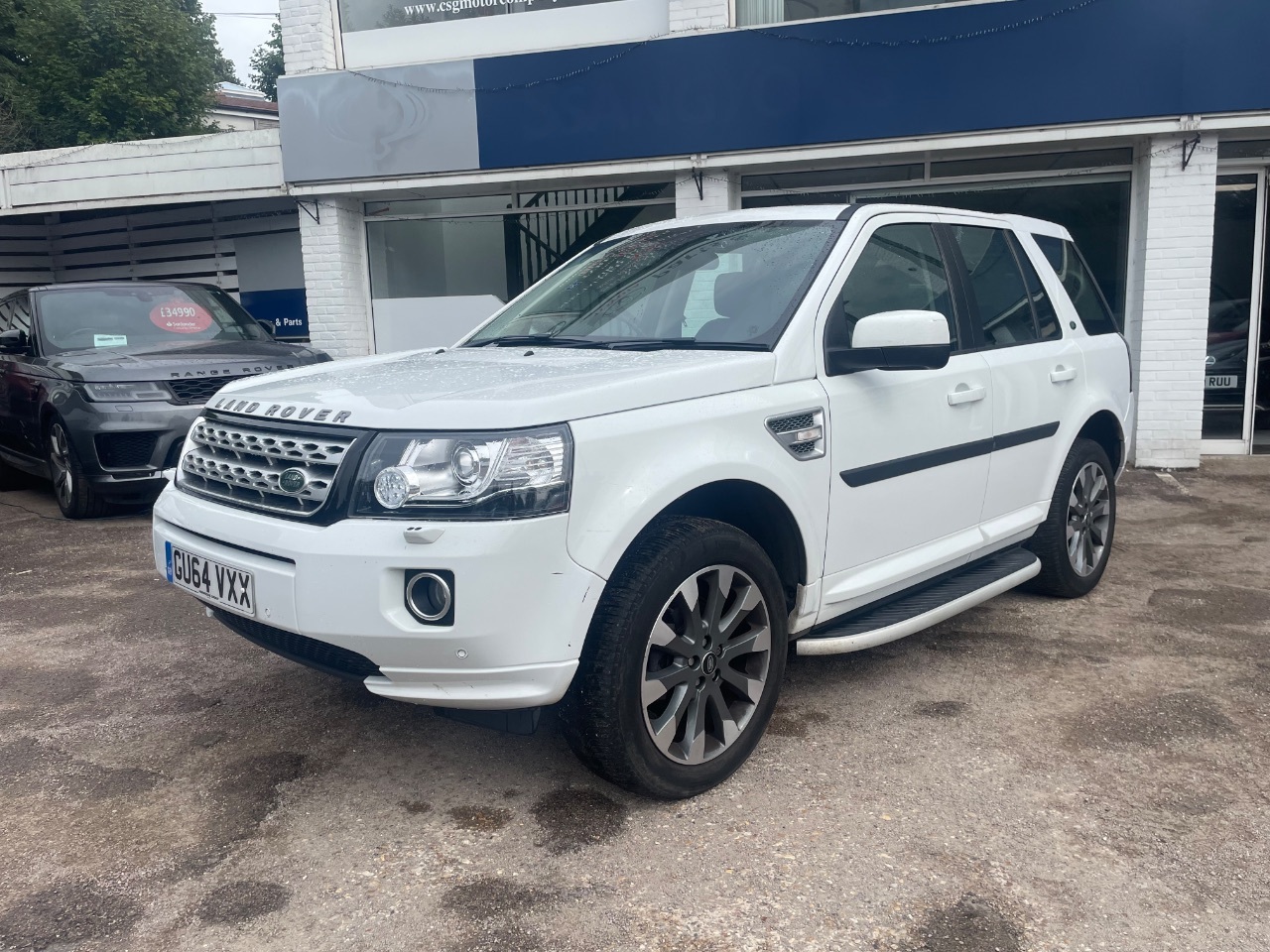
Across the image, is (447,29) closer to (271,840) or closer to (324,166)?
(324,166)

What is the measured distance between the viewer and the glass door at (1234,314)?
27.1 ft

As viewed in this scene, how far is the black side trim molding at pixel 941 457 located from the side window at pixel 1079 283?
76cm

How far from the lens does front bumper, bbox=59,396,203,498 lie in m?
6.46

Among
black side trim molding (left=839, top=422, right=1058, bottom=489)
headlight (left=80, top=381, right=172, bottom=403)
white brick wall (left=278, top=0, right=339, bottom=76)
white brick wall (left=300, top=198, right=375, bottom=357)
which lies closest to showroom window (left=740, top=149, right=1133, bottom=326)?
white brick wall (left=300, top=198, right=375, bottom=357)

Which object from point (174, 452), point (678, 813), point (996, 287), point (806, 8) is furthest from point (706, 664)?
point (806, 8)

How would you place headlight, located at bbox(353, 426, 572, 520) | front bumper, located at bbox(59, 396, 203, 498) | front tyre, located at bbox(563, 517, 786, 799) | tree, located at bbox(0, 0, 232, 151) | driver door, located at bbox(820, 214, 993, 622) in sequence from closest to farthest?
headlight, located at bbox(353, 426, 572, 520), front tyre, located at bbox(563, 517, 786, 799), driver door, located at bbox(820, 214, 993, 622), front bumper, located at bbox(59, 396, 203, 498), tree, located at bbox(0, 0, 232, 151)

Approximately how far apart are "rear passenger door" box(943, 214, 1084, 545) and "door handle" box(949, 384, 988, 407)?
0.14 m

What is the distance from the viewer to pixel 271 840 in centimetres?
271

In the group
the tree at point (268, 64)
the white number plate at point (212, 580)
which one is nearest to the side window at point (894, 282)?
the white number plate at point (212, 580)

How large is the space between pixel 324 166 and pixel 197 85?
1809cm

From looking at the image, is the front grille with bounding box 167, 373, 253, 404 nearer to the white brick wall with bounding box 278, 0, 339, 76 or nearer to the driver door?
the white brick wall with bounding box 278, 0, 339, 76

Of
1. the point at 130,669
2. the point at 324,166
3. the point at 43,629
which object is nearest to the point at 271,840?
the point at 130,669

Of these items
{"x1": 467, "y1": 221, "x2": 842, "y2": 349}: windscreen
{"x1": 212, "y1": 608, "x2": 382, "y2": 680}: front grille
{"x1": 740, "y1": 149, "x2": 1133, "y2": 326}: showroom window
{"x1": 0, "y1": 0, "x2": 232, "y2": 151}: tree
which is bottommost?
{"x1": 212, "y1": 608, "x2": 382, "y2": 680}: front grille

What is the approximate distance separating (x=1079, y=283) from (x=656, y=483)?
3061 millimetres
